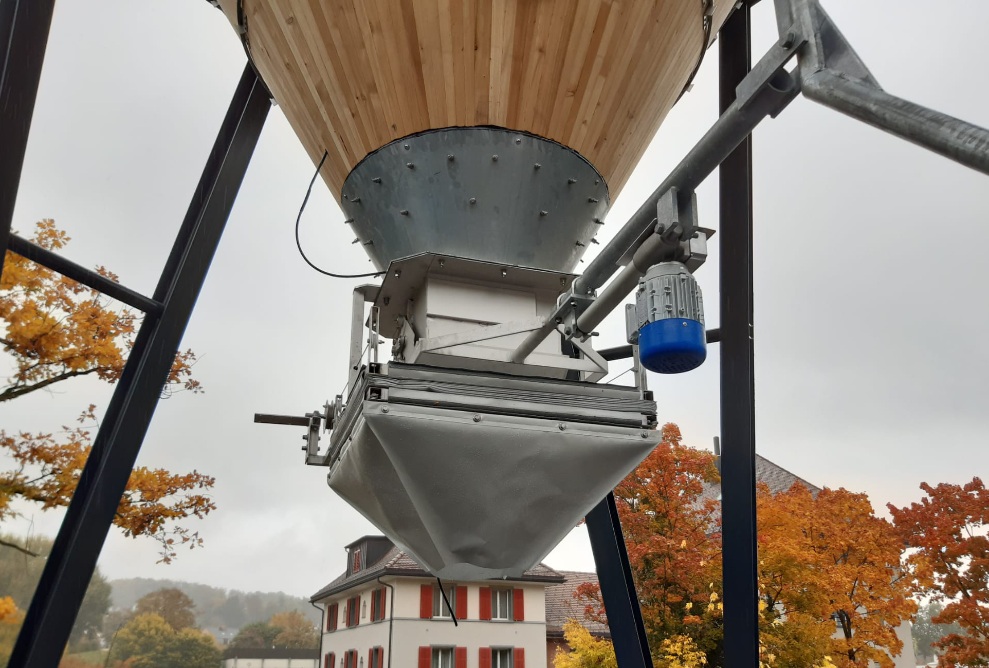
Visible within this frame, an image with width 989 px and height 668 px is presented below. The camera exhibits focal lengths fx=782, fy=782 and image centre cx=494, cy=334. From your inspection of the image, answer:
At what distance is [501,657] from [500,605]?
5.15 ft

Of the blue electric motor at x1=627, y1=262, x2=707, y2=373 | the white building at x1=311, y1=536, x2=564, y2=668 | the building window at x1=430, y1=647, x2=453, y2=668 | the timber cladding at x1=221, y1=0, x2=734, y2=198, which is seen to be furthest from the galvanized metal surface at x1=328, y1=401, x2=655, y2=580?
the building window at x1=430, y1=647, x2=453, y2=668

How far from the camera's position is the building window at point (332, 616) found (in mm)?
29127

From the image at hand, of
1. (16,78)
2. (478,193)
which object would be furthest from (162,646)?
(478,193)

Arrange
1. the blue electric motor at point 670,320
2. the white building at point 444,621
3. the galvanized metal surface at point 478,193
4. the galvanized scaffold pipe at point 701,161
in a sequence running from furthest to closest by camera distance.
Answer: the white building at point 444,621
the galvanized metal surface at point 478,193
the blue electric motor at point 670,320
the galvanized scaffold pipe at point 701,161

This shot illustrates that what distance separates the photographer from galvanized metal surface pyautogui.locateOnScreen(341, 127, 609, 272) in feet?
13.7

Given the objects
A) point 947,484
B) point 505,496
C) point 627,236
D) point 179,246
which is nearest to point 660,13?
point 627,236

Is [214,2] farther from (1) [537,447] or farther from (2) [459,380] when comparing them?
(1) [537,447]

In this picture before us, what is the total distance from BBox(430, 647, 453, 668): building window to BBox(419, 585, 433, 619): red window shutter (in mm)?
1049

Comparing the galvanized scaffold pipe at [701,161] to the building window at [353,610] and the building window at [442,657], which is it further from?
the building window at [353,610]

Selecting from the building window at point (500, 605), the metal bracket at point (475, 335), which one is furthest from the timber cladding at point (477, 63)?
the building window at point (500, 605)

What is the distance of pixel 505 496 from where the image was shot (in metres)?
3.82

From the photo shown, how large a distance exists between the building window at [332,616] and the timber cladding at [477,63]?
27.5 m

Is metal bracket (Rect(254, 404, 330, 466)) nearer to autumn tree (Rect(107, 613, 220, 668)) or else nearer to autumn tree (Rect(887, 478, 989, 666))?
autumn tree (Rect(887, 478, 989, 666))

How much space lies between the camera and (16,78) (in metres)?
4.68
